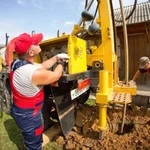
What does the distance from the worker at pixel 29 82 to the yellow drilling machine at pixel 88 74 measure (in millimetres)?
555

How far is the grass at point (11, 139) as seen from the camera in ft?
10.1

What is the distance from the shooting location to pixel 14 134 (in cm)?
342

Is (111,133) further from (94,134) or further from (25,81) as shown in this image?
(25,81)

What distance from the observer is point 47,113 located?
11.4 feet

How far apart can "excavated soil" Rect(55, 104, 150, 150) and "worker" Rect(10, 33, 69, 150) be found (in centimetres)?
100

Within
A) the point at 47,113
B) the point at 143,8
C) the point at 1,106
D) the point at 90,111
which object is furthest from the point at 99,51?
the point at 143,8

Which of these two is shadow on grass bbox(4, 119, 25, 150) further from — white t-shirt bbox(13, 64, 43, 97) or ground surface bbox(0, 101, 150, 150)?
white t-shirt bbox(13, 64, 43, 97)

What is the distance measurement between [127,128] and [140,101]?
181 cm

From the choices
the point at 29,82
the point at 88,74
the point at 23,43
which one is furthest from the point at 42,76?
the point at 88,74

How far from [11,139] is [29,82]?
1.77 m

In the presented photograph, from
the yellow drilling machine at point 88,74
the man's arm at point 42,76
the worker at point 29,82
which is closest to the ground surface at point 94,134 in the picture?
the yellow drilling machine at point 88,74

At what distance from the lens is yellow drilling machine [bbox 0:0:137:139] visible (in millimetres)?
2717

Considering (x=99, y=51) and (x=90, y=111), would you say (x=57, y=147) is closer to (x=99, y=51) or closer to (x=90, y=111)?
(x=90, y=111)

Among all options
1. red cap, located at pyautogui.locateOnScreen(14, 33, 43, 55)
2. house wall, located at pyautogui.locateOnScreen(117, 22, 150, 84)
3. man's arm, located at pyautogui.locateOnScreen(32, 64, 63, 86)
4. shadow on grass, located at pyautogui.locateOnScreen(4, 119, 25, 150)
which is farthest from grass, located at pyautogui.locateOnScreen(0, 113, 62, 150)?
house wall, located at pyautogui.locateOnScreen(117, 22, 150, 84)
